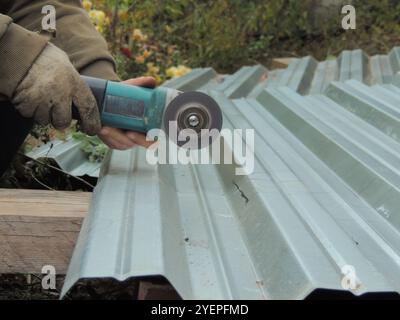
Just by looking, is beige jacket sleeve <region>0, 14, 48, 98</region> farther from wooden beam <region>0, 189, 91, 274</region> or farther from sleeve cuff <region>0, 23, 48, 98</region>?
wooden beam <region>0, 189, 91, 274</region>

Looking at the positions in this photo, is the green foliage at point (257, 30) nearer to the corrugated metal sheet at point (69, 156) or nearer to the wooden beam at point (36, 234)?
the corrugated metal sheet at point (69, 156)

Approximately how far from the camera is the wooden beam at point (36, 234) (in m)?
1.74

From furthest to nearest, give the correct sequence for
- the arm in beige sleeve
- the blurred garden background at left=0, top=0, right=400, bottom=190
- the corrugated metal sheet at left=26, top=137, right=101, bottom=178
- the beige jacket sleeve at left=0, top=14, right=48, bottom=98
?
the blurred garden background at left=0, top=0, right=400, bottom=190
the corrugated metal sheet at left=26, top=137, right=101, bottom=178
the arm in beige sleeve
the beige jacket sleeve at left=0, top=14, right=48, bottom=98

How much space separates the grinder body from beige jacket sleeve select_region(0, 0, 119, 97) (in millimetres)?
228

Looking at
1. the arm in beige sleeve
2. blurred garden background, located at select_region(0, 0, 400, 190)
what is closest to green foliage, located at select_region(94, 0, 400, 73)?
blurred garden background, located at select_region(0, 0, 400, 190)

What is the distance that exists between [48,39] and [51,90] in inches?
9.5

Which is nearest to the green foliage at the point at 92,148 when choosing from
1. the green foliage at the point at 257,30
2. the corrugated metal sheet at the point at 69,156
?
the corrugated metal sheet at the point at 69,156

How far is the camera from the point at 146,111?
6.34ft

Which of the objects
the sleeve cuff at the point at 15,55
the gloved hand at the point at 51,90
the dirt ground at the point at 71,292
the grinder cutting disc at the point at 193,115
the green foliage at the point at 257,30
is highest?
the sleeve cuff at the point at 15,55

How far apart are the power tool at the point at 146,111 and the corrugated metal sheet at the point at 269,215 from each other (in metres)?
0.16

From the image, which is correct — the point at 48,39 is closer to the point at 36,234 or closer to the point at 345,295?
the point at 36,234

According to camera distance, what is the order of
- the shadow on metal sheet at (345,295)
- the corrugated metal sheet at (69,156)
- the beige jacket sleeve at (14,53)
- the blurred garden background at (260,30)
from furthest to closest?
the blurred garden background at (260,30), the corrugated metal sheet at (69,156), the beige jacket sleeve at (14,53), the shadow on metal sheet at (345,295)

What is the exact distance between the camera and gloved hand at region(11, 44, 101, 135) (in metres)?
1.73
